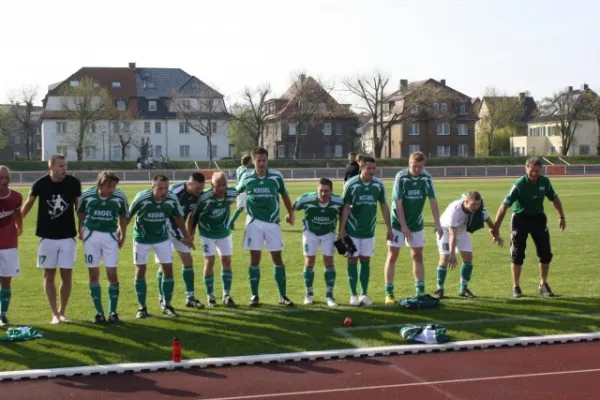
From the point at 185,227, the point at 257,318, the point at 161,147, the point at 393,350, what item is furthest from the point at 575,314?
the point at 161,147

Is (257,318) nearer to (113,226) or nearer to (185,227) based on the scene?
(185,227)

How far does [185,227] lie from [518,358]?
4428 millimetres

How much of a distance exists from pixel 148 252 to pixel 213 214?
42.5 inches

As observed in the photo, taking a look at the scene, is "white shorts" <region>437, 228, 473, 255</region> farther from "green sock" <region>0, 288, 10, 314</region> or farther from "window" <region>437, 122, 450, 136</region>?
"window" <region>437, 122, 450, 136</region>

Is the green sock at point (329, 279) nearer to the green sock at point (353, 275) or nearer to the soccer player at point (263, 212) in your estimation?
the green sock at point (353, 275)

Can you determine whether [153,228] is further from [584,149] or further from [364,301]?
[584,149]

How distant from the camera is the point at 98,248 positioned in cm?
915

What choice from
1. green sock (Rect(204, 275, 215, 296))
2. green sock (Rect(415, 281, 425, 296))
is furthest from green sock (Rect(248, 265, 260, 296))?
green sock (Rect(415, 281, 425, 296))

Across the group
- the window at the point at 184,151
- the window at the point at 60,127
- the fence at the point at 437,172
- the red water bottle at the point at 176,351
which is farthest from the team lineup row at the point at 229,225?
the window at the point at 184,151

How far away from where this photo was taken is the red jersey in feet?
29.4

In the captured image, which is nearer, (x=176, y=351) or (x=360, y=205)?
(x=176, y=351)

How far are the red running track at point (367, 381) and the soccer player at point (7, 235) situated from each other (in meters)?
2.32

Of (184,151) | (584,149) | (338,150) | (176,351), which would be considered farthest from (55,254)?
(584,149)

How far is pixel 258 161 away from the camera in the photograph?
9.99 metres
